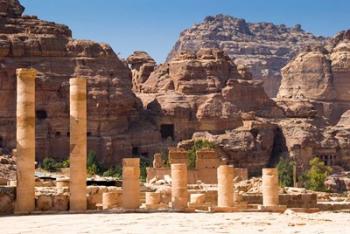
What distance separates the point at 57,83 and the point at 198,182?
32.7 meters

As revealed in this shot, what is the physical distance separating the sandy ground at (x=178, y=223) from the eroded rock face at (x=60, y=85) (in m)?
52.0

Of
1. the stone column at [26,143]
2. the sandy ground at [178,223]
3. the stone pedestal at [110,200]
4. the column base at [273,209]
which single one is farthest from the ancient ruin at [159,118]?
the sandy ground at [178,223]

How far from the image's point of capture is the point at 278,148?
316ft

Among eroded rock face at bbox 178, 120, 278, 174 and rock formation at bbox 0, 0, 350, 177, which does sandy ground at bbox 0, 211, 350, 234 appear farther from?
eroded rock face at bbox 178, 120, 278, 174

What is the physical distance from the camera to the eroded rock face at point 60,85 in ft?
274

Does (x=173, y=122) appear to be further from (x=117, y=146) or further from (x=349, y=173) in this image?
(x=349, y=173)

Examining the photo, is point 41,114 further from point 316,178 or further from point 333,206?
point 333,206

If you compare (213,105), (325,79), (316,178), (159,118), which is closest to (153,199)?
(316,178)

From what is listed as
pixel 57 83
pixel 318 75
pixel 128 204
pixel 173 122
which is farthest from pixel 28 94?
pixel 318 75

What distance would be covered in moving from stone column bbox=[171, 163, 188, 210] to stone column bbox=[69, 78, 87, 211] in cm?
375

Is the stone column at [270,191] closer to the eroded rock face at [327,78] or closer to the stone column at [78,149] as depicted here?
the stone column at [78,149]

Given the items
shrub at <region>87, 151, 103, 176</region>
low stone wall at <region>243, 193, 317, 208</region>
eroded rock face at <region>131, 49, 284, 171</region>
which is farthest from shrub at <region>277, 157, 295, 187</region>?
low stone wall at <region>243, 193, 317, 208</region>

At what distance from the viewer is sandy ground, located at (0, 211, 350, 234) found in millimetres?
25547

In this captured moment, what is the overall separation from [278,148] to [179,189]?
6012 centimetres
